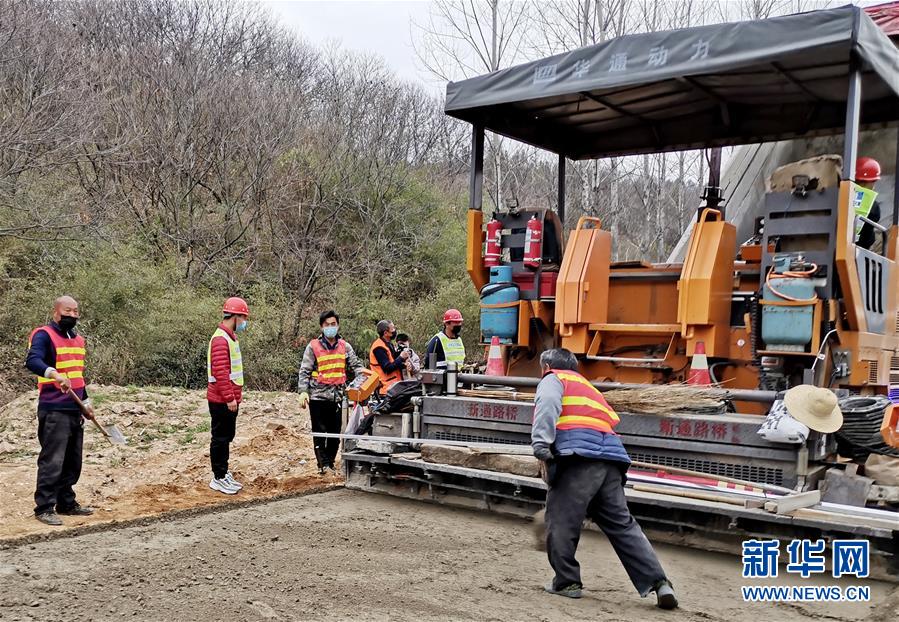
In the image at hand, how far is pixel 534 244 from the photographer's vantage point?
7.36 meters

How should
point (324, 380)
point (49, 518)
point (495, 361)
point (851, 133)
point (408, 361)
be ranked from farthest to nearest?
point (408, 361) → point (324, 380) → point (495, 361) → point (49, 518) → point (851, 133)

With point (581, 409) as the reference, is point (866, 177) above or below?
above

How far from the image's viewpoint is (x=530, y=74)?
6918mm

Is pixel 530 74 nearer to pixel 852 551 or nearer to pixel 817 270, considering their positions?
pixel 817 270

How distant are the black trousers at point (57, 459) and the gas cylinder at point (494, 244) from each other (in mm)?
3760

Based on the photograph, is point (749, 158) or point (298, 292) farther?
point (298, 292)

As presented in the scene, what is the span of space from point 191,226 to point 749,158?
39.4 ft

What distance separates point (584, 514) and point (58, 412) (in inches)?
163

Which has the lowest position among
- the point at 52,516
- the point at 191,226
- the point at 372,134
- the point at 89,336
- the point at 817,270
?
the point at 52,516

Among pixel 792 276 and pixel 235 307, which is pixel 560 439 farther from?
pixel 235 307

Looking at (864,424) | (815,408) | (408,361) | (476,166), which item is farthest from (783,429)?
(408,361)

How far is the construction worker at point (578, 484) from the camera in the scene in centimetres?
447

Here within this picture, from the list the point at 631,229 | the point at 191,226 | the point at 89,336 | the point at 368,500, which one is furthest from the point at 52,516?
the point at 631,229

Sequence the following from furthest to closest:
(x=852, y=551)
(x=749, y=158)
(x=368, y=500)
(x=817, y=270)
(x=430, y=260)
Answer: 1. (x=430, y=260)
2. (x=749, y=158)
3. (x=368, y=500)
4. (x=817, y=270)
5. (x=852, y=551)
